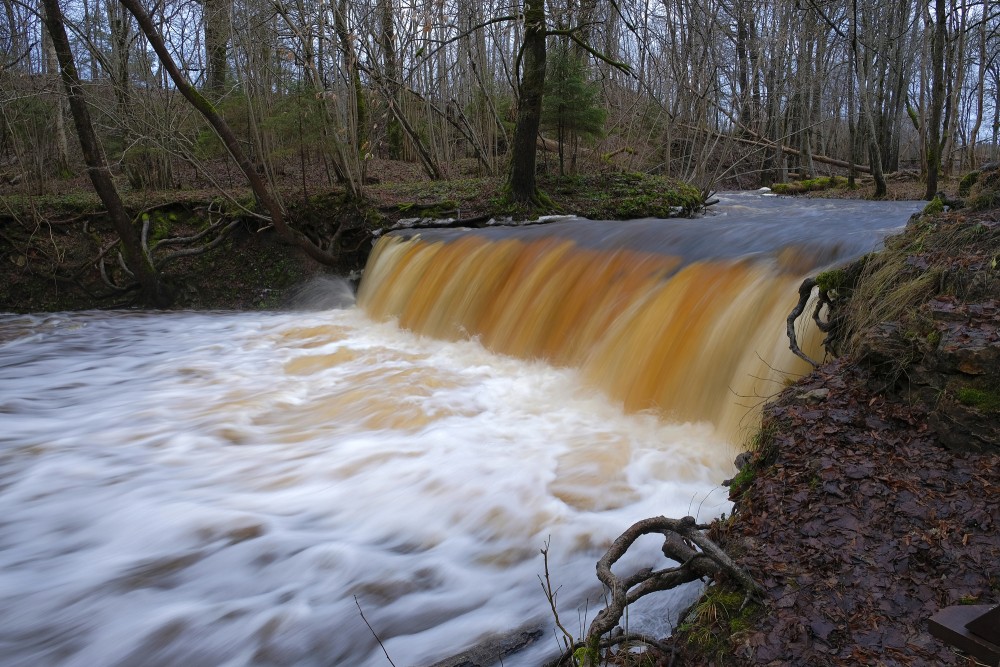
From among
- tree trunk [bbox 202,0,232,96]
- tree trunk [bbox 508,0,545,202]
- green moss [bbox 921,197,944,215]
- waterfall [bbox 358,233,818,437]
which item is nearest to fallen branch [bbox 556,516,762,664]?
waterfall [bbox 358,233,818,437]

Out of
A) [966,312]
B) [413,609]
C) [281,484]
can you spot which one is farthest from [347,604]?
[966,312]

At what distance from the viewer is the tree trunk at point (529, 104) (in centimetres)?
1025

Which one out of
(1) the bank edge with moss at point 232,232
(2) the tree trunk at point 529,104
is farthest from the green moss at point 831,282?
(2) the tree trunk at point 529,104

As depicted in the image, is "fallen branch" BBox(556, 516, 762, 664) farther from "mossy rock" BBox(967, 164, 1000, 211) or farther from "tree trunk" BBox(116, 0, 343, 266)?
"tree trunk" BBox(116, 0, 343, 266)

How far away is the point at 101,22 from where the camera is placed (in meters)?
16.5

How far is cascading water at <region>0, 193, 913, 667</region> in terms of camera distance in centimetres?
307

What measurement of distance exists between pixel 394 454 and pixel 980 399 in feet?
11.1

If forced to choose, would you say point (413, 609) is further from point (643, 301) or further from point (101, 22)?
point (101, 22)

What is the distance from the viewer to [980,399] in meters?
2.73

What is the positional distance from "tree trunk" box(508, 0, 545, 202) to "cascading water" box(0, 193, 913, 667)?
8.74ft

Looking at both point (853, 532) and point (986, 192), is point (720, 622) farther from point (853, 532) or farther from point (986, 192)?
point (986, 192)

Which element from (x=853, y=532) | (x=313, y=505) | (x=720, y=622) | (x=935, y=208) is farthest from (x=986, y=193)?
(x=313, y=505)

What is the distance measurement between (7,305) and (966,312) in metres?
12.9

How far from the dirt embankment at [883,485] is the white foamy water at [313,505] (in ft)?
2.05
